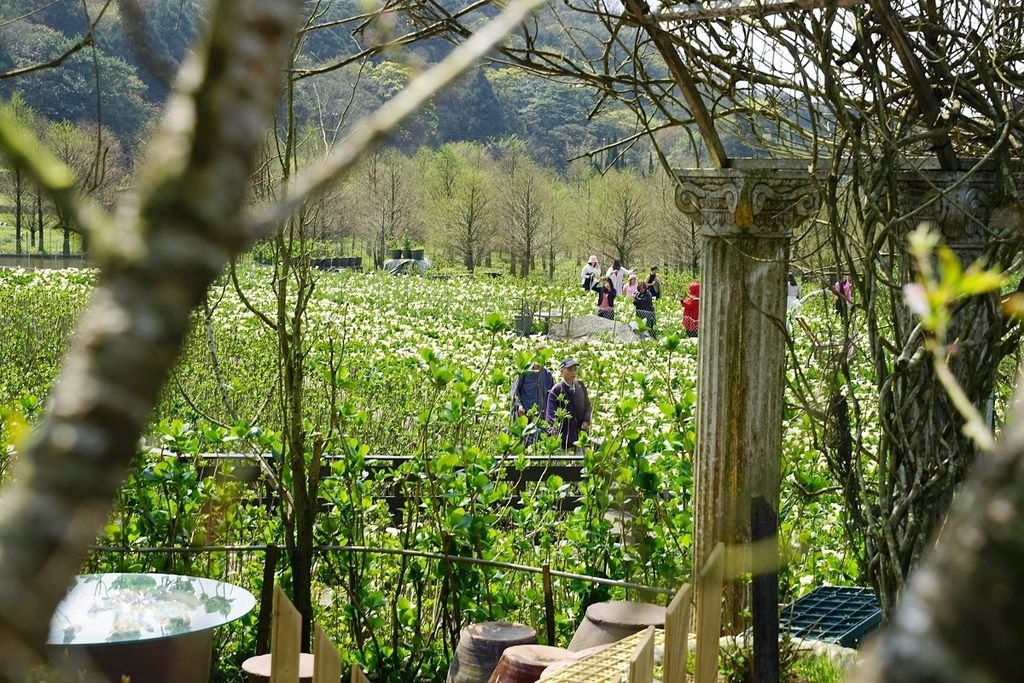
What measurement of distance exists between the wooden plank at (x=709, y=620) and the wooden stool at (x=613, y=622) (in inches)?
47.3

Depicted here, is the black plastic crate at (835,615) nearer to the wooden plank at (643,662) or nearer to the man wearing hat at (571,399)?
the wooden plank at (643,662)

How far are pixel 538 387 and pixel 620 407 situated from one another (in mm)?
5316

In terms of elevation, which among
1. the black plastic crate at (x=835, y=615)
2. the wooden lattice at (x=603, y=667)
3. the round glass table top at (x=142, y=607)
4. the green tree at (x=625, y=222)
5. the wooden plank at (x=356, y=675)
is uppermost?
the green tree at (x=625, y=222)

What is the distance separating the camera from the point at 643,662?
94.6 inches

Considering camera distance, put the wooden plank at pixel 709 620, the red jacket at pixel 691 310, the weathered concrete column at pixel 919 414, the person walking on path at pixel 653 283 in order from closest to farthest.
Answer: the wooden plank at pixel 709 620
the weathered concrete column at pixel 919 414
the red jacket at pixel 691 310
the person walking on path at pixel 653 283

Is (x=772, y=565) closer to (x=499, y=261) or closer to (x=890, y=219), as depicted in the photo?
(x=890, y=219)

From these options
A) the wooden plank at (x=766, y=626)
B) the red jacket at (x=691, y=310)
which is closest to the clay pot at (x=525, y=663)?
the wooden plank at (x=766, y=626)

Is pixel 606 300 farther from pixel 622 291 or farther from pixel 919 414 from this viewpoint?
pixel 919 414

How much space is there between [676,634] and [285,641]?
0.90m

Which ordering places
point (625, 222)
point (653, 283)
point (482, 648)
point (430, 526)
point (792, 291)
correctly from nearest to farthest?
point (482, 648), point (430, 526), point (653, 283), point (792, 291), point (625, 222)

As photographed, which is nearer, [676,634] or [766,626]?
[676,634]

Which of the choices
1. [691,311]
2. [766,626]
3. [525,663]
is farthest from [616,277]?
[766,626]

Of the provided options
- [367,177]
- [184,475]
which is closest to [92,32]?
[184,475]

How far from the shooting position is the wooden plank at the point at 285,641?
8.36 feet
